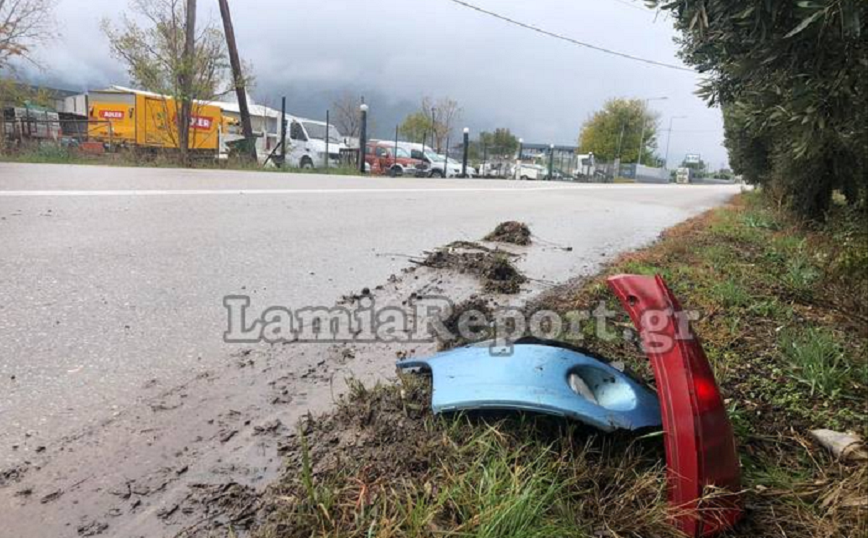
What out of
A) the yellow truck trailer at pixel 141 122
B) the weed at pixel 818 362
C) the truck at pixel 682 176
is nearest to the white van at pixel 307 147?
the yellow truck trailer at pixel 141 122

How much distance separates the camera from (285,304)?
11.7 feet

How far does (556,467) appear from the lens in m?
1.76

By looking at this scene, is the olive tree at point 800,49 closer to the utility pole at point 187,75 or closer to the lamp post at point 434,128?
the utility pole at point 187,75

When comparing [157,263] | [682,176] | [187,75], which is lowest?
[157,263]

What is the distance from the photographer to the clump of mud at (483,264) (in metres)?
4.33

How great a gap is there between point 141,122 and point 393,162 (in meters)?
12.2

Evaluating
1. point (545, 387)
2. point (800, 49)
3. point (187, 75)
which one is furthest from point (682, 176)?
point (545, 387)

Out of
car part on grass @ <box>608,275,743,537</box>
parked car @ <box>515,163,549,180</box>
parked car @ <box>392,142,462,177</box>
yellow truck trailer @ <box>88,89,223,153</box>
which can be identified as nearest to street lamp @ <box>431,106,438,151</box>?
parked car @ <box>515,163,549,180</box>

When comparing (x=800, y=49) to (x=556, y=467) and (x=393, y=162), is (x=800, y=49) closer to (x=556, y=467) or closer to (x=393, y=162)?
(x=556, y=467)

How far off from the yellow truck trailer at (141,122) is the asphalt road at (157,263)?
1398cm

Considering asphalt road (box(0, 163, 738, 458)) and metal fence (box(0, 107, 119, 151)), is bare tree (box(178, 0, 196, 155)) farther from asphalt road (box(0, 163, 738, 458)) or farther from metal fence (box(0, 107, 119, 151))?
asphalt road (box(0, 163, 738, 458))

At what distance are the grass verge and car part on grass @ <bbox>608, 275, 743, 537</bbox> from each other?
0.27 ft

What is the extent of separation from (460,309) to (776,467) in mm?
1942

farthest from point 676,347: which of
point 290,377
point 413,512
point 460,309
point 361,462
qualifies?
point 460,309
